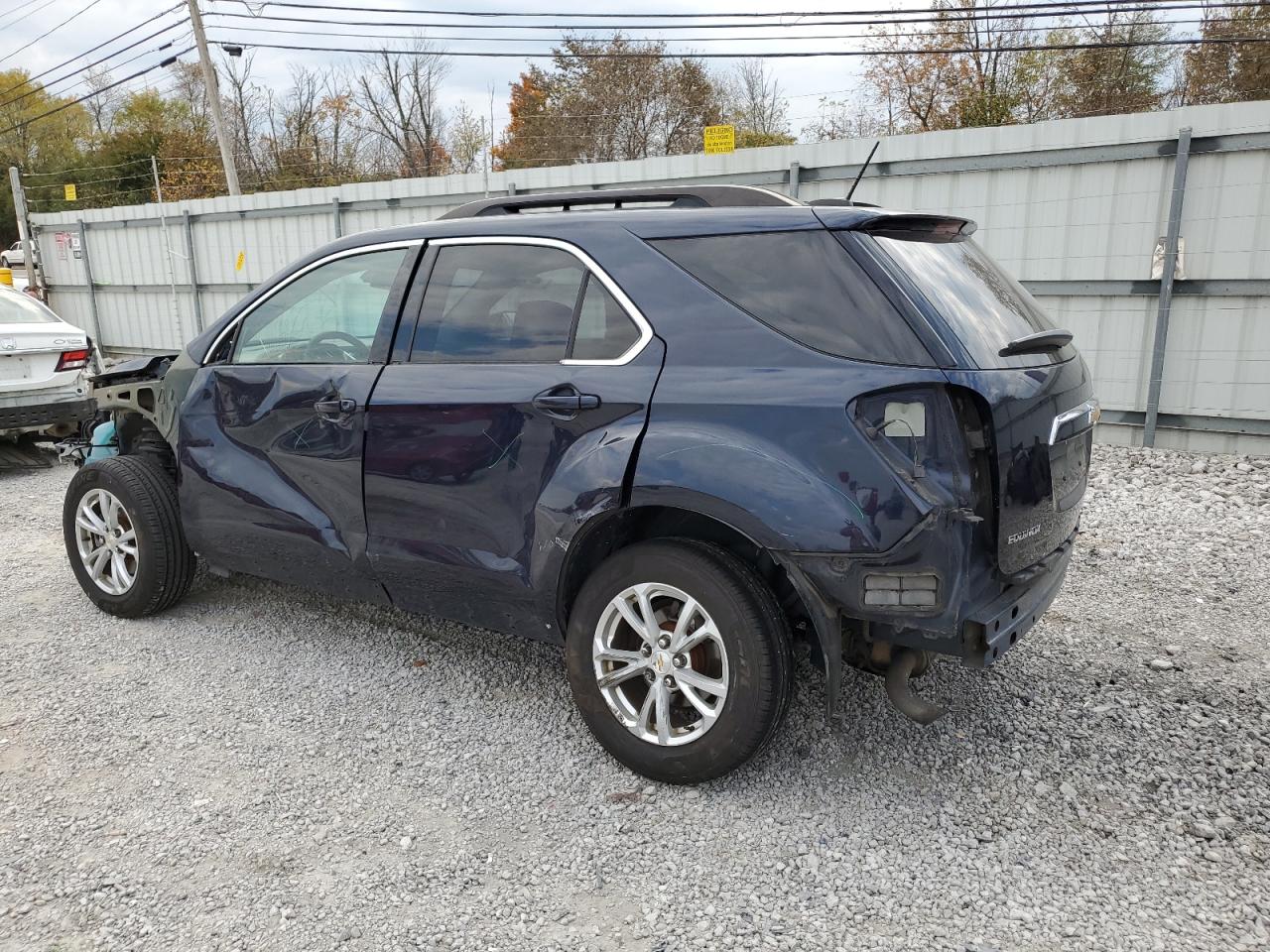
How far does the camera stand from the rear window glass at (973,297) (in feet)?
8.53

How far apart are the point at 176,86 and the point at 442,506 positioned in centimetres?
4908

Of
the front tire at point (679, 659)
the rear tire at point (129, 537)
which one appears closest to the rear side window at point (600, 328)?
the front tire at point (679, 659)

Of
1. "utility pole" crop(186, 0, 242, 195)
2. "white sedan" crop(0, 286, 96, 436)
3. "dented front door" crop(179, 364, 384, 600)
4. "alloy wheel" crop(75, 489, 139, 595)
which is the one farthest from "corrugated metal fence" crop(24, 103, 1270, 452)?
"utility pole" crop(186, 0, 242, 195)

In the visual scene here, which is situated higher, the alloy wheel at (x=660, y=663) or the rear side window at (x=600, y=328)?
the rear side window at (x=600, y=328)

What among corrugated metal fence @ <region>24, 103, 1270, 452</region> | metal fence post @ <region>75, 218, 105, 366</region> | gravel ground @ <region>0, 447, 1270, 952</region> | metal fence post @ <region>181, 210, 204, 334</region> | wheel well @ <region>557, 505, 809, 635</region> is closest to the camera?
gravel ground @ <region>0, 447, 1270, 952</region>

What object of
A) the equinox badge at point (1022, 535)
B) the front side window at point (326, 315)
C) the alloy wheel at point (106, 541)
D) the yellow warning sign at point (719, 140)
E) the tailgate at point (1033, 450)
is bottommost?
the alloy wheel at point (106, 541)

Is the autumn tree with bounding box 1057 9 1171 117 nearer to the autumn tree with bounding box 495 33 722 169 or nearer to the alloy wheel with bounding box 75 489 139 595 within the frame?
the autumn tree with bounding box 495 33 722 169

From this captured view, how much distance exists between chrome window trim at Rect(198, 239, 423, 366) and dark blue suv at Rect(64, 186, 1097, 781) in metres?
0.02

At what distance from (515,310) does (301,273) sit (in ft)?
3.83

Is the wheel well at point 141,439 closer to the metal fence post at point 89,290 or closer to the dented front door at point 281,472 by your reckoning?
the dented front door at point 281,472

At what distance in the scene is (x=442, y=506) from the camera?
318cm

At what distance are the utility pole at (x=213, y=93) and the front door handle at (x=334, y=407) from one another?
74.1 ft

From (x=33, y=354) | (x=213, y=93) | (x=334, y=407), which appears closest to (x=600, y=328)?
(x=334, y=407)

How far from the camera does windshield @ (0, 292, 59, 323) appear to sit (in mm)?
7773
